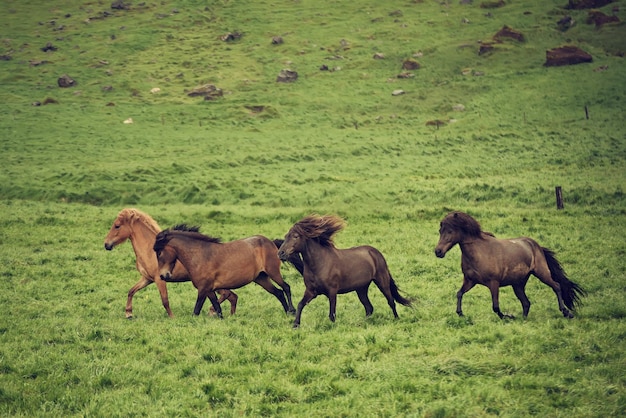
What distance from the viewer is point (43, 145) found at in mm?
48500

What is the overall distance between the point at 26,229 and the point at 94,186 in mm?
8544

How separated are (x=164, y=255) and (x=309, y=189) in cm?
2189

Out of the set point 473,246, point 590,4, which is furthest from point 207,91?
point 473,246

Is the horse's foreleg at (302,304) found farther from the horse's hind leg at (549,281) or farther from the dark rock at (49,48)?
the dark rock at (49,48)

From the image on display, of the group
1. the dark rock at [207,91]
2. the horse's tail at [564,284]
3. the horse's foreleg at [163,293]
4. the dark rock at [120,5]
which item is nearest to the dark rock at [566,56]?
the dark rock at [207,91]

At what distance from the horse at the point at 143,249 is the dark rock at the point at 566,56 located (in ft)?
182

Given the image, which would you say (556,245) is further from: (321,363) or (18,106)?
(18,106)

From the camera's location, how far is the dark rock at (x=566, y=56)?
61.9 meters

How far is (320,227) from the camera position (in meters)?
13.8

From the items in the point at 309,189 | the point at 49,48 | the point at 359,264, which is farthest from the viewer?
the point at 49,48

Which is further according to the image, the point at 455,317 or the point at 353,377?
the point at 455,317

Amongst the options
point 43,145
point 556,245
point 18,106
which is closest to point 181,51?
point 18,106

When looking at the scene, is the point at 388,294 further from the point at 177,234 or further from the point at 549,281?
the point at 177,234

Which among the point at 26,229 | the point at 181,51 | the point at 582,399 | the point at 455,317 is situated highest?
the point at 582,399
